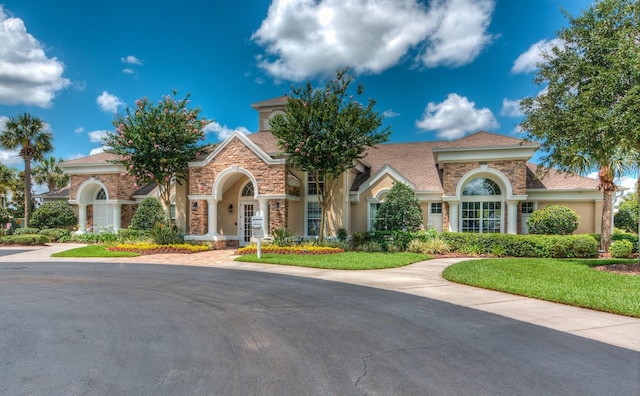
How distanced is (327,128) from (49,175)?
33.6 metres

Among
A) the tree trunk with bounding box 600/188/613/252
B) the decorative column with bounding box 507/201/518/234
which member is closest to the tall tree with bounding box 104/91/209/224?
the decorative column with bounding box 507/201/518/234

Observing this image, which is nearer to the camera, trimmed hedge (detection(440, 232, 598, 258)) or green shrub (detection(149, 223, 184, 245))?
trimmed hedge (detection(440, 232, 598, 258))

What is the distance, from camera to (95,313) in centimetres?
683

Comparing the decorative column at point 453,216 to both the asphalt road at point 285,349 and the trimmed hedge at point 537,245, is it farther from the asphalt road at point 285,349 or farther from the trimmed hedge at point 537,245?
the asphalt road at point 285,349

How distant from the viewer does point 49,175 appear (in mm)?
36031

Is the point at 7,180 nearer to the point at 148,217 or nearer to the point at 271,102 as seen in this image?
the point at 148,217

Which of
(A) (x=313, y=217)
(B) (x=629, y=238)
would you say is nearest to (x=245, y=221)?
(A) (x=313, y=217)

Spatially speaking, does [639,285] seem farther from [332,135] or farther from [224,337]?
[332,135]

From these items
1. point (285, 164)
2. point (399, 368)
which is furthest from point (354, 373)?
point (285, 164)

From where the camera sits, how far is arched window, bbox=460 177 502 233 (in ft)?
62.1

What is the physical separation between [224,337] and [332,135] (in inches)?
476

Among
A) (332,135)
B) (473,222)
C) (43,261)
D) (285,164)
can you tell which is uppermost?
(332,135)

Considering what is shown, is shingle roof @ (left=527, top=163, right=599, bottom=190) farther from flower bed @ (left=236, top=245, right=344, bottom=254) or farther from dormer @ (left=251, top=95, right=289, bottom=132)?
dormer @ (left=251, top=95, right=289, bottom=132)

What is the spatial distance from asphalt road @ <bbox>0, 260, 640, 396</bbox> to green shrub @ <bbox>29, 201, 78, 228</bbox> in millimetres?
19522
